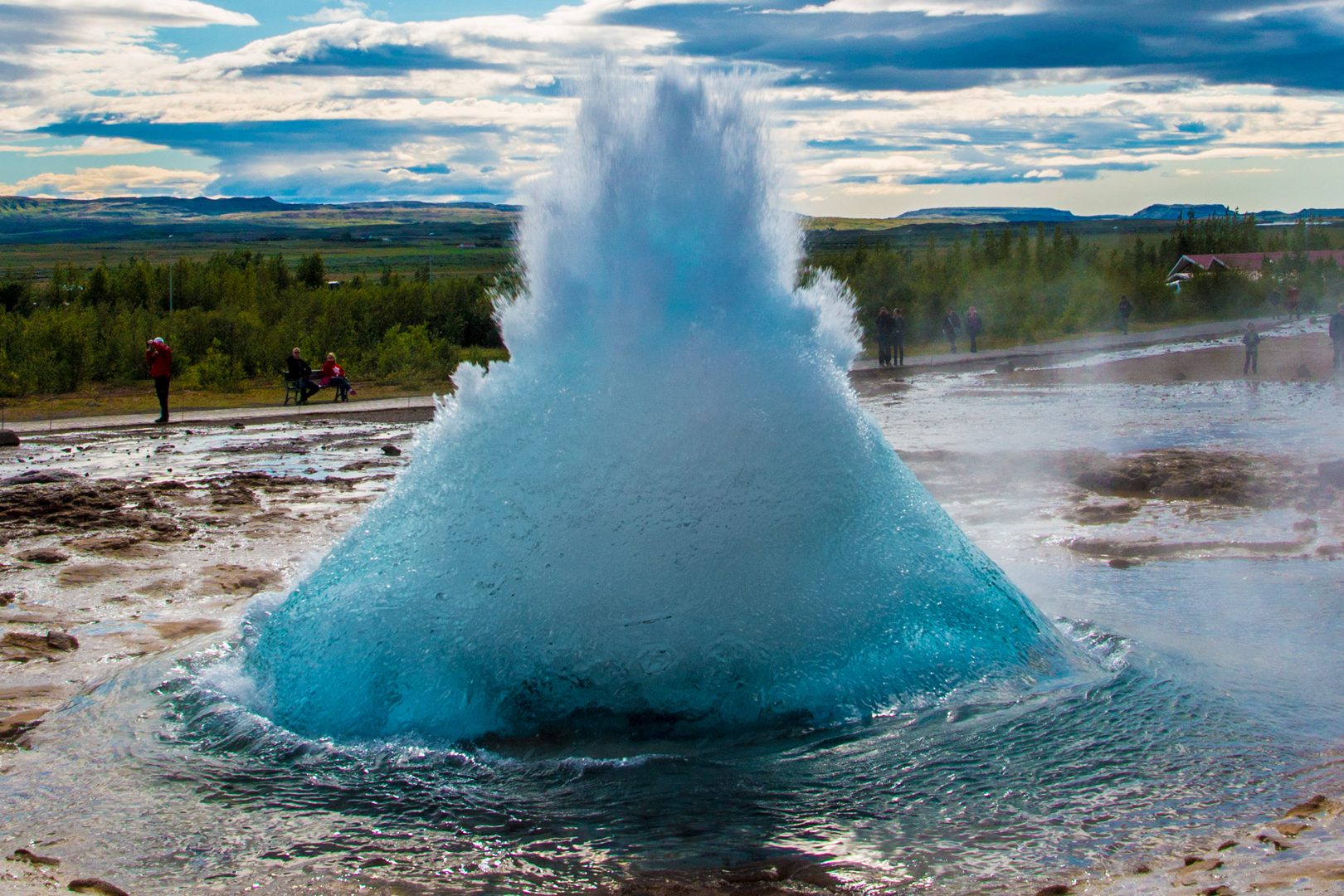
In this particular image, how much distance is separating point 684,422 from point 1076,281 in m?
42.5

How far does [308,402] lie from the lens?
20297 mm

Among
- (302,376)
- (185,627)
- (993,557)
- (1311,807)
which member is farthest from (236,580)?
(302,376)

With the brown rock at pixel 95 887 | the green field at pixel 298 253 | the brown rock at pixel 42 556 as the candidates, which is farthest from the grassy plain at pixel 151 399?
the green field at pixel 298 253

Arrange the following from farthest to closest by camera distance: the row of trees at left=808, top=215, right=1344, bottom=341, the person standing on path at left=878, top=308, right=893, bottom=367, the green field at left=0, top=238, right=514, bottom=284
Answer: the green field at left=0, top=238, right=514, bottom=284
the row of trees at left=808, top=215, right=1344, bottom=341
the person standing on path at left=878, top=308, right=893, bottom=367

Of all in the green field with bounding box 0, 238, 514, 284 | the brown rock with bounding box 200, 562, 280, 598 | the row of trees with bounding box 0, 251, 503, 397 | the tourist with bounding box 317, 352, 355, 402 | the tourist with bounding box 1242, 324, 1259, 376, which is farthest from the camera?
the green field with bounding box 0, 238, 514, 284

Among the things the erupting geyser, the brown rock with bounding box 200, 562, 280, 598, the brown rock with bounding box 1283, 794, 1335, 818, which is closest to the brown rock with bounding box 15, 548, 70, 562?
the brown rock with bounding box 200, 562, 280, 598

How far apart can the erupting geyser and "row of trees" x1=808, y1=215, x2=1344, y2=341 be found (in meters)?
26.8

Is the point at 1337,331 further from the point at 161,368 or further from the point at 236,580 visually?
the point at 236,580

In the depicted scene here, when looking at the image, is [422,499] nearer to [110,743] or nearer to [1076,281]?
[110,743]

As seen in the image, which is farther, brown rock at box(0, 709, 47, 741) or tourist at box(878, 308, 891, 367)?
tourist at box(878, 308, 891, 367)

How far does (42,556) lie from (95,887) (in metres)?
5.26

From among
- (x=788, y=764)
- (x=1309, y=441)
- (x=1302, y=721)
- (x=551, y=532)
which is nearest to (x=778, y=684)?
(x=788, y=764)

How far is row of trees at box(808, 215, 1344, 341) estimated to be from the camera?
36156 mm

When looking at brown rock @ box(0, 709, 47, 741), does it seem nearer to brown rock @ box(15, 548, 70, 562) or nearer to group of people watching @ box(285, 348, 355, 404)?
brown rock @ box(15, 548, 70, 562)
